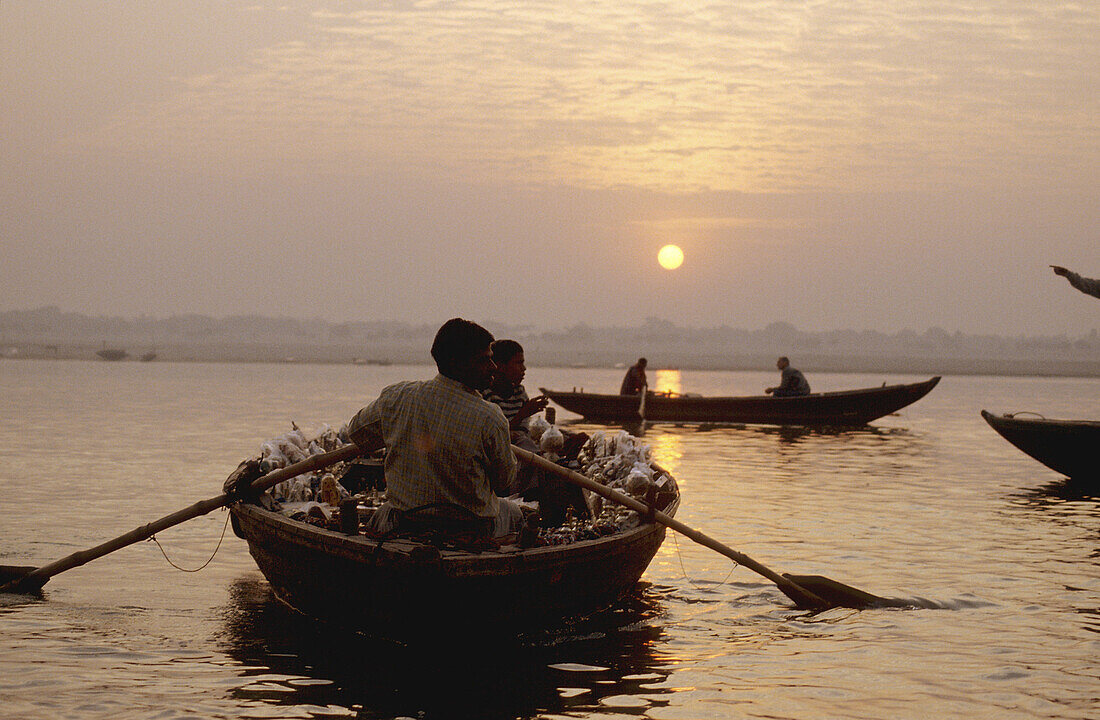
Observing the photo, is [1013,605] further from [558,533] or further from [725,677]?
[558,533]

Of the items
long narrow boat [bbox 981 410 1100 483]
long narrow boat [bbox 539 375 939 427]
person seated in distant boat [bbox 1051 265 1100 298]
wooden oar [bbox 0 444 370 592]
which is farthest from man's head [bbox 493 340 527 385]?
long narrow boat [bbox 539 375 939 427]

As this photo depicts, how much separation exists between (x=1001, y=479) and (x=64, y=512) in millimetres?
14316

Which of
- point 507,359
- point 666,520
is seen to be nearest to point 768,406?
point 666,520

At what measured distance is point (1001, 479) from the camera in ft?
63.6

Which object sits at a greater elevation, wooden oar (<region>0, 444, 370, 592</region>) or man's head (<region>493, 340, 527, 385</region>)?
man's head (<region>493, 340, 527, 385</region>)

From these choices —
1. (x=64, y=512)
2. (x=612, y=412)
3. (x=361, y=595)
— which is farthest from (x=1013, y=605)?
(x=612, y=412)

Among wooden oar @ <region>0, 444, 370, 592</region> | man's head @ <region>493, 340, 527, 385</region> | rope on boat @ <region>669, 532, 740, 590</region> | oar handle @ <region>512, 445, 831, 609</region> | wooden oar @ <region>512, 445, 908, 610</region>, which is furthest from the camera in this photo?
rope on boat @ <region>669, 532, 740, 590</region>

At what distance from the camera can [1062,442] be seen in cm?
1759

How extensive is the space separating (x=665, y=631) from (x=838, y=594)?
166 cm

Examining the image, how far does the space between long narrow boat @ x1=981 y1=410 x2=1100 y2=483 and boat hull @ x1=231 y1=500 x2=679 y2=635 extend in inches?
451

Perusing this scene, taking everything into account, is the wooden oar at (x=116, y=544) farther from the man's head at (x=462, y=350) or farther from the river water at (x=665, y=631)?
the man's head at (x=462, y=350)

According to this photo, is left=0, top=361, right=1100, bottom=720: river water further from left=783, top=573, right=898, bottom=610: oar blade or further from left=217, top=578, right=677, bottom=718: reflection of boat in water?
left=783, top=573, right=898, bottom=610: oar blade

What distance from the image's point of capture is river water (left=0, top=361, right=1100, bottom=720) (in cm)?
652

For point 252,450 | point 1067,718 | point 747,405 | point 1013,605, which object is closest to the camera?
point 1067,718
